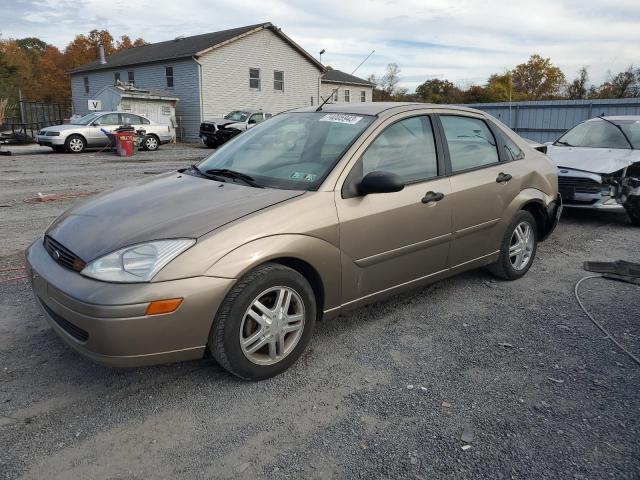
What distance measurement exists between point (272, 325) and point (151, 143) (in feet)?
66.7

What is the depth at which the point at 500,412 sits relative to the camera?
279 cm

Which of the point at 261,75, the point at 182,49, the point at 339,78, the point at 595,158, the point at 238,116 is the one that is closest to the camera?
the point at 595,158

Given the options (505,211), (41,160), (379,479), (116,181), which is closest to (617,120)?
(505,211)

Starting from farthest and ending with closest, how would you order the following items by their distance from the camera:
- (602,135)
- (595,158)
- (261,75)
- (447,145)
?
(261,75) < (602,135) < (595,158) < (447,145)

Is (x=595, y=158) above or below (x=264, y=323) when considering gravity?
above

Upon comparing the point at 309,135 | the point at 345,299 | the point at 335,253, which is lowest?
the point at 345,299

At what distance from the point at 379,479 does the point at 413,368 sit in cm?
107

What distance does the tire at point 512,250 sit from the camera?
4688mm

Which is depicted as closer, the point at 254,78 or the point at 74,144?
the point at 74,144

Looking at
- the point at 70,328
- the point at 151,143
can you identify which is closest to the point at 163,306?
the point at 70,328

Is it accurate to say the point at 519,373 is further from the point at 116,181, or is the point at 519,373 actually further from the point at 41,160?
the point at 41,160

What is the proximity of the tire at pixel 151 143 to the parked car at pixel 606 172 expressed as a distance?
17.4 m

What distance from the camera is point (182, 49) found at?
99.3ft

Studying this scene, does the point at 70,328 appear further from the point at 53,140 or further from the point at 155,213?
the point at 53,140
